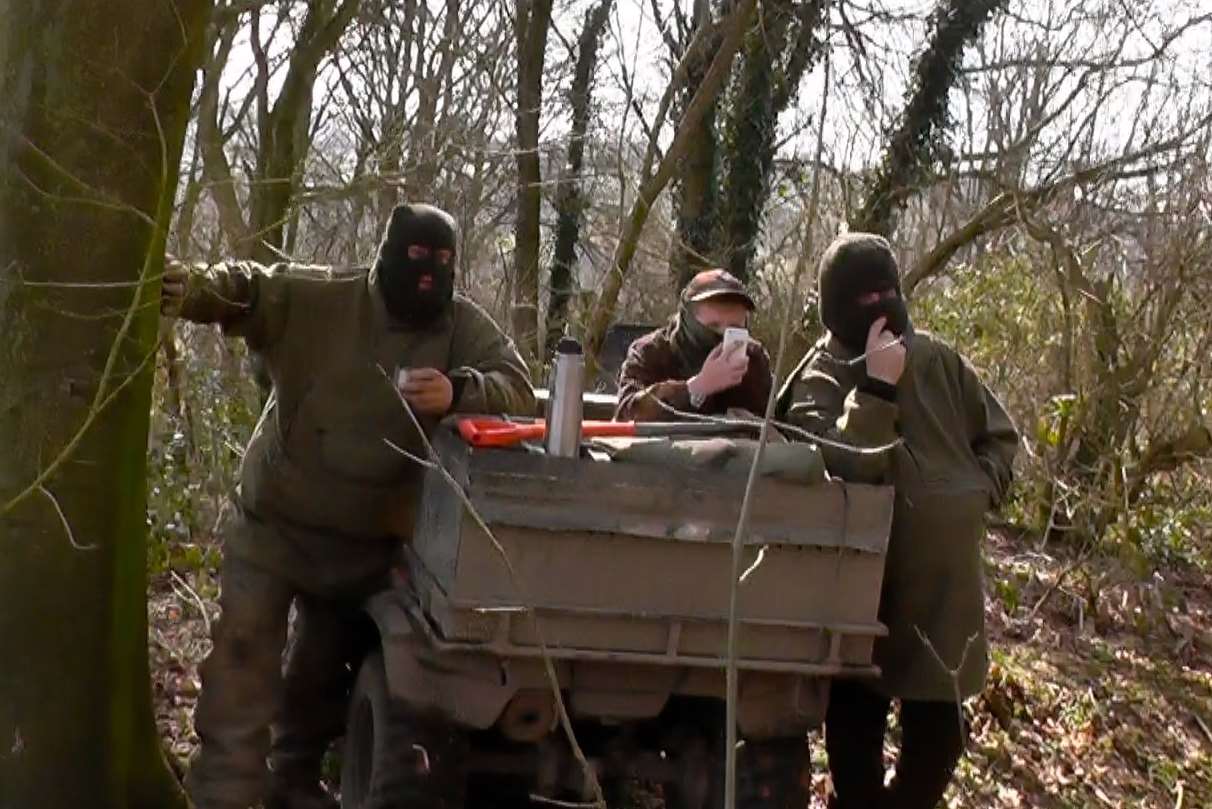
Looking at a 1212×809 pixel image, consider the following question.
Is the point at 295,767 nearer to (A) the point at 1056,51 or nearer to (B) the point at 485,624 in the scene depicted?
(B) the point at 485,624

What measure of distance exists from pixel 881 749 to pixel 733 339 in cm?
163

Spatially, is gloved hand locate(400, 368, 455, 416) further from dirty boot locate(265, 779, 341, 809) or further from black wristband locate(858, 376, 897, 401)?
dirty boot locate(265, 779, 341, 809)

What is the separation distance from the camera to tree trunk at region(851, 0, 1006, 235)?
1614 centimetres

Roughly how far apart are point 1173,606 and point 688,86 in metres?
7.61

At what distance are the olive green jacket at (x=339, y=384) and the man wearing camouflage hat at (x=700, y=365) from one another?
1.70 ft

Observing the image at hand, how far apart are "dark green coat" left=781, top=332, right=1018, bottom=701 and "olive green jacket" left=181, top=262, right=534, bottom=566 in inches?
47.0

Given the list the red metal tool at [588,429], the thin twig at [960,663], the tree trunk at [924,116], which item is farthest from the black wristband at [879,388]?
the tree trunk at [924,116]

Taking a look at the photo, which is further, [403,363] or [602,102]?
[602,102]

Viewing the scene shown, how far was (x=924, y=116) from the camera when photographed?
638 inches

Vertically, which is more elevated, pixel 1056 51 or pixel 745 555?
pixel 1056 51

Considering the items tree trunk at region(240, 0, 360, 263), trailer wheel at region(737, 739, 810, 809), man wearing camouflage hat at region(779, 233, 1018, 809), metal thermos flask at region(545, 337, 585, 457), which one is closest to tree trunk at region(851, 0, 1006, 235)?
tree trunk at region(240, 0, 360, 263)

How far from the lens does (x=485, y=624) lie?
470 centimetres

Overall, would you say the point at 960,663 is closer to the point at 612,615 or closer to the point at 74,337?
the point at 612,615

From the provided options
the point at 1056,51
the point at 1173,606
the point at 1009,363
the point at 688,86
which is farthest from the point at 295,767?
the point at 1056,51
